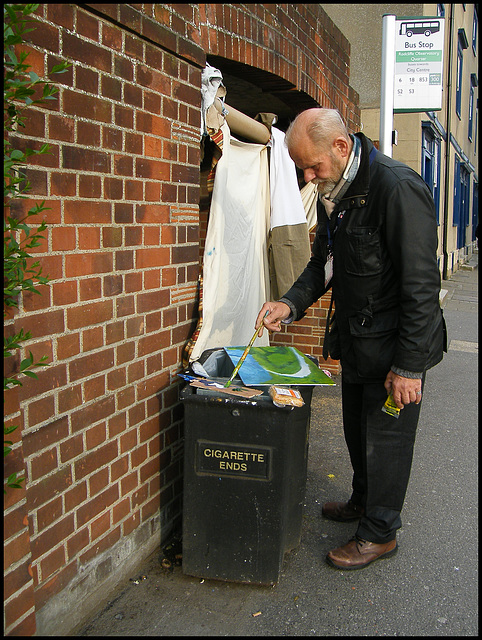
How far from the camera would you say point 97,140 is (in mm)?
2359

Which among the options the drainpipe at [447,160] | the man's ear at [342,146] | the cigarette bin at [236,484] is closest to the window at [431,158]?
the drainpipe at [447,160]

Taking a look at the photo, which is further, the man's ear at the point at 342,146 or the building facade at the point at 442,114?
the building facade at the point at 442,114

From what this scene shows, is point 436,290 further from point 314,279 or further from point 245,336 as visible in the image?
point 245,336

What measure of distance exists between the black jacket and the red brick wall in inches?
35.2

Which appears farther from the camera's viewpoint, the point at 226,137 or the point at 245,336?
the point at 245,336

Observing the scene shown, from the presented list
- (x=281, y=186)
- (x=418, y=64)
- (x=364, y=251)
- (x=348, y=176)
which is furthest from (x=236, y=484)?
(x=418, y=64)

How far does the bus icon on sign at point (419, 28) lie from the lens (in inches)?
208

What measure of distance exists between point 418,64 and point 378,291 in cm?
367

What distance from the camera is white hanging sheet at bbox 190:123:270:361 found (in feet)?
11.6

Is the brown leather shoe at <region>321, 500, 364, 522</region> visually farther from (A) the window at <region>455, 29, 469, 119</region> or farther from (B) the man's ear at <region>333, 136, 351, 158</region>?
(A) the window at <region>455, 29, 469, 119</region>

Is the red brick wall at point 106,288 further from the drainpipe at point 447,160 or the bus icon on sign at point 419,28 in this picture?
the drainpipe at point 447,160

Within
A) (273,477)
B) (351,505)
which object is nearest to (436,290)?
(273,477)

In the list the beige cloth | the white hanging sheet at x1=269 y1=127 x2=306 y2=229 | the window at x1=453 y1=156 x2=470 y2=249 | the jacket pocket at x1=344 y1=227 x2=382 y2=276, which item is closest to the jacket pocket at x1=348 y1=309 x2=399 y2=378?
the jacket pocket at x1=344 y1=227 x2=382 y2=276

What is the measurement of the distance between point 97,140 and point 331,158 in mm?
1071
